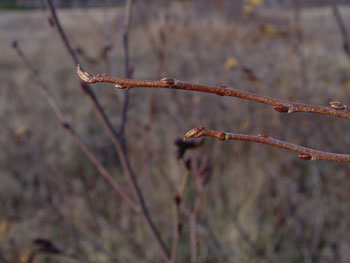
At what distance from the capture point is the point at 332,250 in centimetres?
173

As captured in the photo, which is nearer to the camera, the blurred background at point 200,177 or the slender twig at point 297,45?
the slender twig at point 297,45

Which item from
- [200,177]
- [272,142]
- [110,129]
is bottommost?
[200,177]

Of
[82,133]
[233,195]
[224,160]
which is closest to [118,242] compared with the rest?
[233,195]

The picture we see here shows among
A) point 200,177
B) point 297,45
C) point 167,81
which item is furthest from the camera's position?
point 297,45

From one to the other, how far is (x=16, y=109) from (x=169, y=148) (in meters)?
2.62

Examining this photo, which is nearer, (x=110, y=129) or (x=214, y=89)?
(x=214, y=89)

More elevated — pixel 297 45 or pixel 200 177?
pixel 297 45

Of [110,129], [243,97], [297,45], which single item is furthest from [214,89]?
[297,45]

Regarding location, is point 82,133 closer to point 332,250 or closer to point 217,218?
point 217,218

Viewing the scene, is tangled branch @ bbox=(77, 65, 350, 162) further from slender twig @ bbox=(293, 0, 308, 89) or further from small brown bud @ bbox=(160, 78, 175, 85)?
slender twig @ bbox=(293, 0, 308, 89)

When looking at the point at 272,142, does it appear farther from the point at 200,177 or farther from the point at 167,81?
the point at 200,177

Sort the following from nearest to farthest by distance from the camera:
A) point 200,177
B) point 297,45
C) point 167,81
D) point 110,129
A: point 167,81
point 110,129
point 200,177
point 297,45

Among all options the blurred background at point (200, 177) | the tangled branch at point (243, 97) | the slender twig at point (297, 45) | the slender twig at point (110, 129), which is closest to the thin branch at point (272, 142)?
the tangled branch at point (243, 97)

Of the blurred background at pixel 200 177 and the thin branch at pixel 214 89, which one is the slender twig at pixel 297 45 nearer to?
the blurred background at pixel 200 177
